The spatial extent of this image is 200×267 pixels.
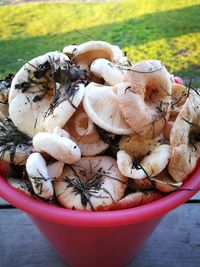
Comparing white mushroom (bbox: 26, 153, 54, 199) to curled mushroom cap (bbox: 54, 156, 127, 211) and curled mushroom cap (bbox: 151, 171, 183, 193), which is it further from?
curled mushroom cap (bbox: 151, 171, 183, 193)

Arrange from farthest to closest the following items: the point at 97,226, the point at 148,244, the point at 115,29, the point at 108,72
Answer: the point at 115,29
the point at 148,244
the point at 108,72
the point at 97,226

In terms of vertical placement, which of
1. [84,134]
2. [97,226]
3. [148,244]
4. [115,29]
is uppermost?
[84,134]

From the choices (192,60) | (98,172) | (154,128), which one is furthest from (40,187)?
(192,60)

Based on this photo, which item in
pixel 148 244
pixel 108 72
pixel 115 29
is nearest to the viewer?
pixel 108 72

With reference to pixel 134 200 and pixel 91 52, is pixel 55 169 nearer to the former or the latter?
pixel 134 200

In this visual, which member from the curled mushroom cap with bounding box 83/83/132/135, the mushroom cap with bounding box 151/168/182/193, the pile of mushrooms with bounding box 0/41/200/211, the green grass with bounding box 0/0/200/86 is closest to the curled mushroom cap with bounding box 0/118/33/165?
the pile of mushrooms with bounding box 0/41/200/211

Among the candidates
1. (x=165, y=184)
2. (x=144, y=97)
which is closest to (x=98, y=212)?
(x=165, y=184)

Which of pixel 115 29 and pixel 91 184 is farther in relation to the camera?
pixel 115 29

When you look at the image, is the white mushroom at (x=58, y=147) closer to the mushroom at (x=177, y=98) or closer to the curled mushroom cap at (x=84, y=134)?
the curled mushroom cap at (x=84, y=134)
